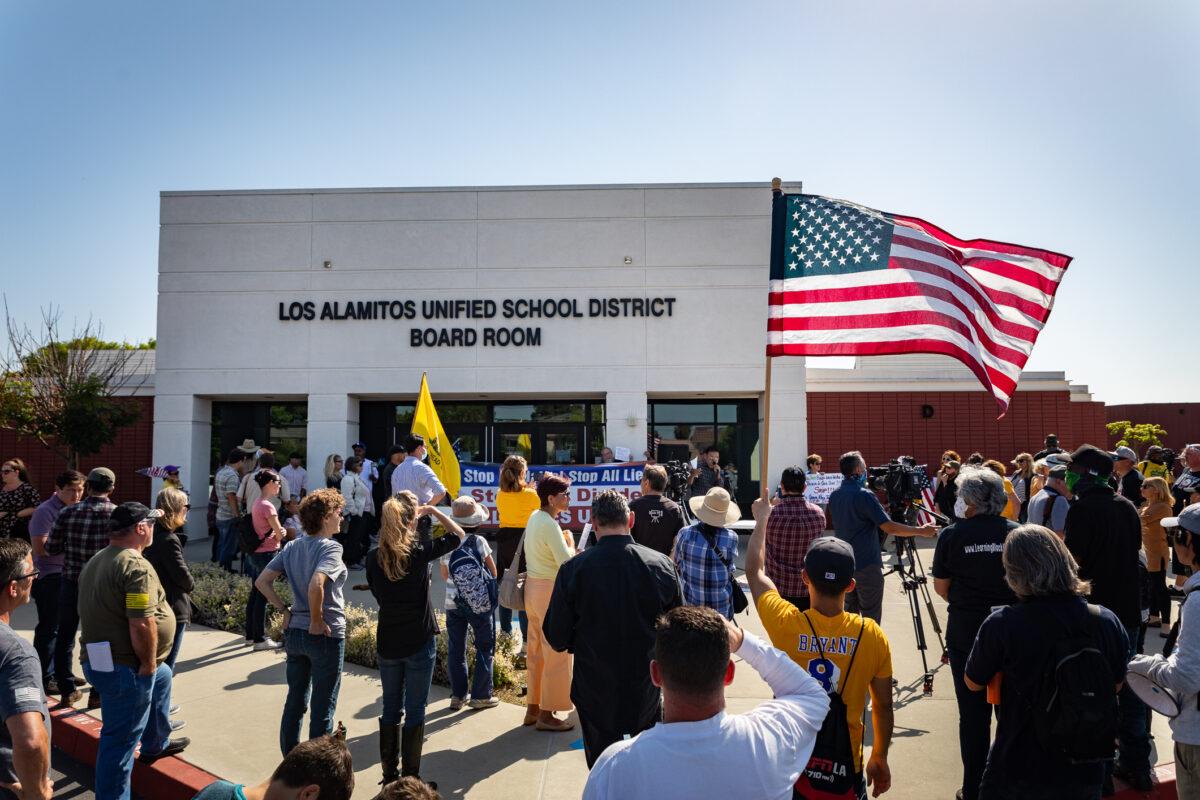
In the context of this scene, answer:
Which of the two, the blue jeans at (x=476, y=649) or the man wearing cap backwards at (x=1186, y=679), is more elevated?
the man wearing cap backwards at (x=1186, y=679)

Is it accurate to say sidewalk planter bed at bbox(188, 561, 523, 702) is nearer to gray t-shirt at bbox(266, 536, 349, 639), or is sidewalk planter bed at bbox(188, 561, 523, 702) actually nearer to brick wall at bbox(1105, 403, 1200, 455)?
gray t-shirt at bbox(266, 536, 349, 639)

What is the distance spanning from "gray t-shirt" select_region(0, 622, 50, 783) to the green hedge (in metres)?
3.20

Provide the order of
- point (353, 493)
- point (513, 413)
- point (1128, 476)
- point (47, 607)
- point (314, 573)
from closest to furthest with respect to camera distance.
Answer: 1. point (314, 573)
2. point (47, 607)
3. point (1128, 476)
4. point (353, 493)
5. point (513, 413)

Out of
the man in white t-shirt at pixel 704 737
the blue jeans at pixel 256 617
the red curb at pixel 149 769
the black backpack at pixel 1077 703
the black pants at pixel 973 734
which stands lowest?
the red curb at pixel 149 769

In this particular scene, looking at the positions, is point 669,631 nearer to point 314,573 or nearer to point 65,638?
point 314,573

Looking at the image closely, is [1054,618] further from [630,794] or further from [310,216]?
[310,216]

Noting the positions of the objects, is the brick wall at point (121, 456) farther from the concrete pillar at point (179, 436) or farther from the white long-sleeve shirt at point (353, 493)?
the white long-sleeve shirt at point (353, 493)

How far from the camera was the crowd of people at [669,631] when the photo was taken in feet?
7.35

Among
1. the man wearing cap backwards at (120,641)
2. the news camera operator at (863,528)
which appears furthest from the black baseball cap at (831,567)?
the man wearing cap backwards at (120,641)

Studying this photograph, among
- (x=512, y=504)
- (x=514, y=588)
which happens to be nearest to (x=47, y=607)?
(x=512, y=504)

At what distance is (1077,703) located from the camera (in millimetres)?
2861

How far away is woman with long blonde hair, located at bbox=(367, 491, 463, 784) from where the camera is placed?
466cm

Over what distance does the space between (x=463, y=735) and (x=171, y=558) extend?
8.45ft

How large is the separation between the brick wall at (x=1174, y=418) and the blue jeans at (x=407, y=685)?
131 ft
